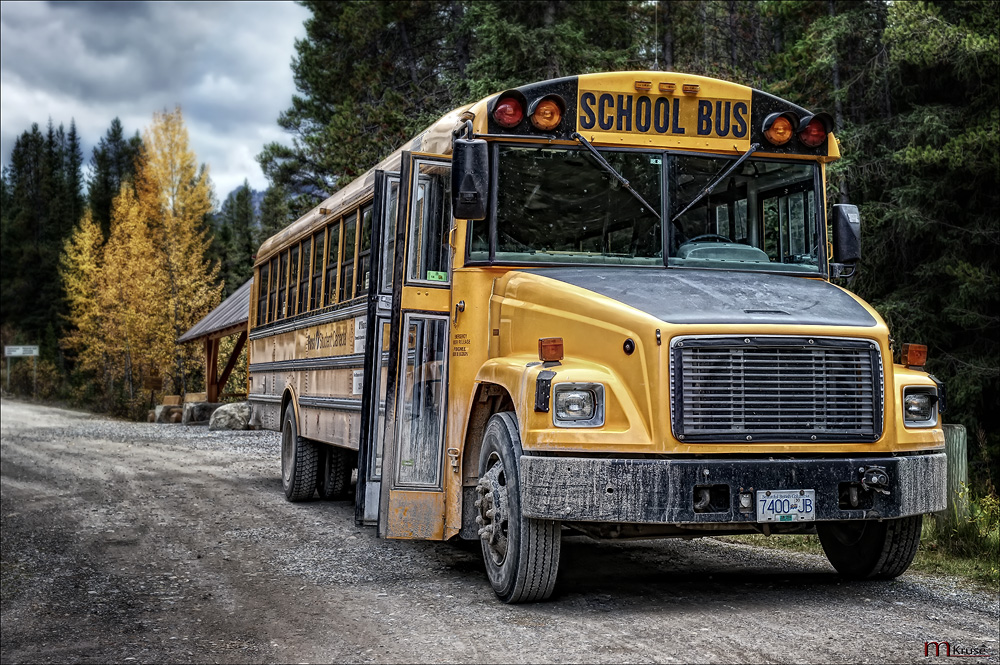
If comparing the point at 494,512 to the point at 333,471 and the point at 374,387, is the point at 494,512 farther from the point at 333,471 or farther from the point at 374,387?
the point at 333,471

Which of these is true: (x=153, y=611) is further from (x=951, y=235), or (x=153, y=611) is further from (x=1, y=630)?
(x=951, y=235)

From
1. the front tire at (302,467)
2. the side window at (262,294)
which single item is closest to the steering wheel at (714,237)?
the front tire at (302,467)

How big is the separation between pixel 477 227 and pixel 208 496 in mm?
6467

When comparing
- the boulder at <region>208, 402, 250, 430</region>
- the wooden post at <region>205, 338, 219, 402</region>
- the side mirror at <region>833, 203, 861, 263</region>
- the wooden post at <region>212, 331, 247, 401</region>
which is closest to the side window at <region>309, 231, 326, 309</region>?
the side mirror at <region>833, 203, 861, 263</region>

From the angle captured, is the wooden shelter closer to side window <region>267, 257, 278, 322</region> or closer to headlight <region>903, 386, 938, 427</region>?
side window <region>267, 257, 278, 322</region>

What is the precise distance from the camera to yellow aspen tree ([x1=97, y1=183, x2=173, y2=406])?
36531 mm

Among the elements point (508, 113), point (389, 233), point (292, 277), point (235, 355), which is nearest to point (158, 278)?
point (235, 355)

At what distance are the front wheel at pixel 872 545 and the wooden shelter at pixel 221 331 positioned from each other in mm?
19326

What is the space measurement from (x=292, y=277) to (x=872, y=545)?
739 centimetres

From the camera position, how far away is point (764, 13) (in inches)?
860

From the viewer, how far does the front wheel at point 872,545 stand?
5938 millimetres

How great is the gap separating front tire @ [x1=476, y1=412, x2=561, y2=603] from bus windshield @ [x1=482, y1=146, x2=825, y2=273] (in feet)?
3.81

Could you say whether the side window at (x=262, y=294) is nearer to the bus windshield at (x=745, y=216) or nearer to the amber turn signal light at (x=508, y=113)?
the amber turn signal light at (x=508, y=113)

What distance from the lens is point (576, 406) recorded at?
5250mm
